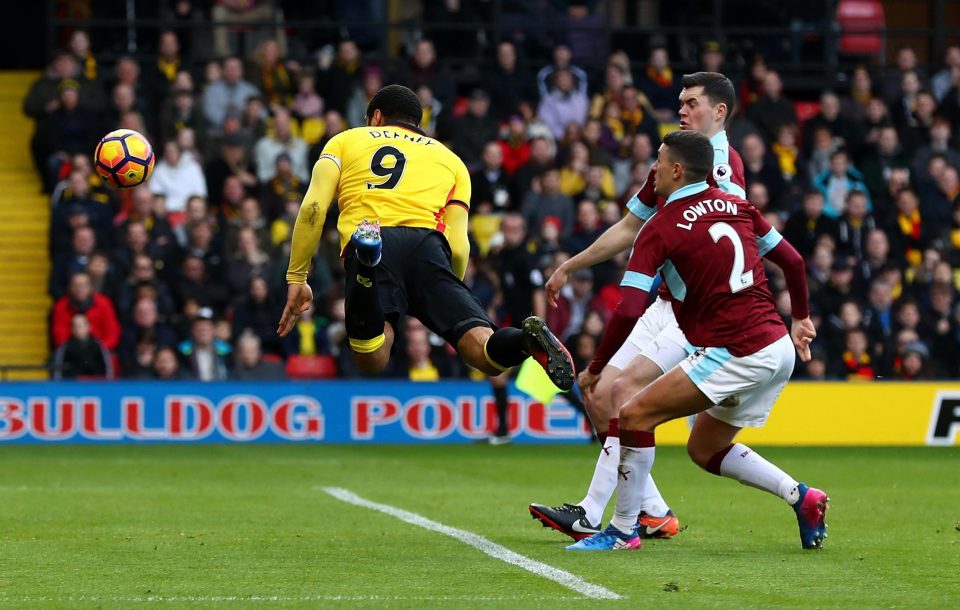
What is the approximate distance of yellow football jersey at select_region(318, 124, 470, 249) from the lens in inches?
350

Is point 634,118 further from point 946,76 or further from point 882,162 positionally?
point 946,76

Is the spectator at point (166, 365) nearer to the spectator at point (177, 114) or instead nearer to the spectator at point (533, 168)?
the spectator at point (177, 114)

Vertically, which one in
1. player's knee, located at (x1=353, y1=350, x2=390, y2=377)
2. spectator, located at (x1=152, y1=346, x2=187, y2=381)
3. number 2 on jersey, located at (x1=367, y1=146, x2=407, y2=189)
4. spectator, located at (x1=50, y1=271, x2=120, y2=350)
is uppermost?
number 2 on jersey, located at (x1=367, y1=146, x2=407, y2=189)

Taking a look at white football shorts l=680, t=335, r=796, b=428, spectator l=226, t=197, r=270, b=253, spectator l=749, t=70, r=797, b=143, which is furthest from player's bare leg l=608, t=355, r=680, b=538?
spectator l=749, t=70, r=797, b=143

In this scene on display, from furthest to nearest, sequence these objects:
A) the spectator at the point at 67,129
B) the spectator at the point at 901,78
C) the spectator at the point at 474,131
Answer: the spectator at the point at 901,78 → the spectator at the point at 474,131 → the spectator at the point at 67,129

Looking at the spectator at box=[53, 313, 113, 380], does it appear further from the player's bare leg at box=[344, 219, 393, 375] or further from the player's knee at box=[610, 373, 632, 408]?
the player's knee at box=[610, 373, 632, 408]

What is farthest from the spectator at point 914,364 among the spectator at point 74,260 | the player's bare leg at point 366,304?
the player's bare leg at point 366,304

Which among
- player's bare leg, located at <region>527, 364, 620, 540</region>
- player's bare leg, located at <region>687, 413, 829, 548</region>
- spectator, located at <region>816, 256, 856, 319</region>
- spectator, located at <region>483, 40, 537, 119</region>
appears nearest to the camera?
player's bare leg, located at <region>687, 413, 829, 548</region>

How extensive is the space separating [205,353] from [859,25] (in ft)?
40.7

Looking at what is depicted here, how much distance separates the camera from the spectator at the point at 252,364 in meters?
18.0

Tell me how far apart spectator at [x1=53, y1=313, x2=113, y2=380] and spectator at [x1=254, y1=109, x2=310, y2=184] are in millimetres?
3243


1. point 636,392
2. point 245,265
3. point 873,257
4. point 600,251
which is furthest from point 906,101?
point 636,392

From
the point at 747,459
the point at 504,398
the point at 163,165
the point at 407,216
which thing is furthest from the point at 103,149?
the point at 163,165

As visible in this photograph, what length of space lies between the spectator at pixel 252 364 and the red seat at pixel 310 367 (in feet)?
0.42
